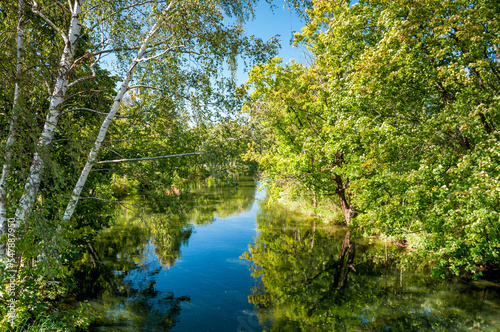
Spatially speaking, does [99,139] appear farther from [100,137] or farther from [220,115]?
[220,115]

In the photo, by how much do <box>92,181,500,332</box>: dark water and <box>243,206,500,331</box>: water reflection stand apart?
0.04m

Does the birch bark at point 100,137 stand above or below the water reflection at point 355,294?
above

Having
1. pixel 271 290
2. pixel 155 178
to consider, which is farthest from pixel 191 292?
pixel 155 178

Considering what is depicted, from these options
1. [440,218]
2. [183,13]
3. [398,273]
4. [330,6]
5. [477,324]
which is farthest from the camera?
[398,273]

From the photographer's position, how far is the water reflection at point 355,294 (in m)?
9.42

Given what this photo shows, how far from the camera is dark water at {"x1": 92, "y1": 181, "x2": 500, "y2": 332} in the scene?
9453 mm

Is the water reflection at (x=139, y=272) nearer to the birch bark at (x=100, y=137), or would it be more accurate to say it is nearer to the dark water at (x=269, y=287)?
the dark water at (x=269, y=287)

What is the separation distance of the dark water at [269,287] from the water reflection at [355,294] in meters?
0.04

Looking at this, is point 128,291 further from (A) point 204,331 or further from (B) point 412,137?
(B) point 412,137

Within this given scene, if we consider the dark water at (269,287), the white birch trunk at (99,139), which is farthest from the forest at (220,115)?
the dark water at (269,287)

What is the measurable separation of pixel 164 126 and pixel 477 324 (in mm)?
12572

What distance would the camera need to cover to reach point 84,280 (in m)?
12.4

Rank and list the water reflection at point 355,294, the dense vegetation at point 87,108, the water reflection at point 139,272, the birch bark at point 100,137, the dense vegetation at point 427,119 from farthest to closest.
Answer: the water reflection at point 355,294
the water reflection at point 139,272
the dense vegetation at point 427,119
the birch bark at point 100,137
the dense vegetation at point 87,108

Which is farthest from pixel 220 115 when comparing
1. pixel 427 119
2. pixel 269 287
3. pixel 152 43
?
pixel 269 287
